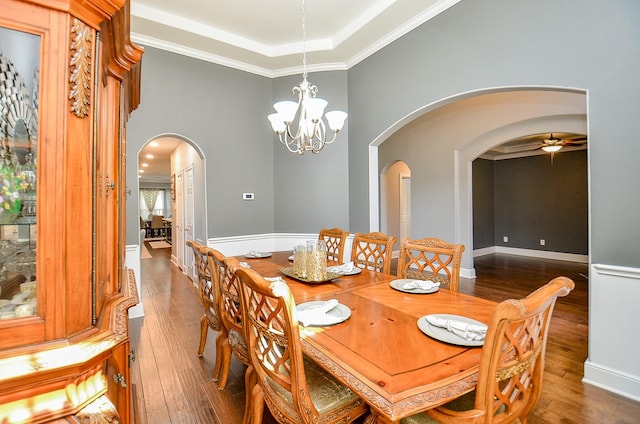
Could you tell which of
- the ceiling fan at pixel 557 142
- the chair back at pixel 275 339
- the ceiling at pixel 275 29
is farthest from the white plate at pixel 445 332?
the ceiling fan at pixel 557 142

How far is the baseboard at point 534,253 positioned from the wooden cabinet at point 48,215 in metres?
8.05

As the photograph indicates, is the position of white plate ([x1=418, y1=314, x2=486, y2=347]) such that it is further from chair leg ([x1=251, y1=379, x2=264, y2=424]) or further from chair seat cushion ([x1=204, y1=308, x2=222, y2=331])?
chair seat cushion ([x1=204, y1=308, x2=222, y2=331])

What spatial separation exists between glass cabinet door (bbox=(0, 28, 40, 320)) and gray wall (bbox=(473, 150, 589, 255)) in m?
7.99

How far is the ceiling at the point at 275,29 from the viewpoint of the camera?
10.6ft

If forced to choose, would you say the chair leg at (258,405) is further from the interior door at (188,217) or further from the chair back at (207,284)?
the interior door at (188,217)

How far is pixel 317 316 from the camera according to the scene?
1.39 meters

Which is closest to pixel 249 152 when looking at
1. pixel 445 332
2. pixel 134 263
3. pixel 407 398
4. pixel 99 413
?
pixel 134 263

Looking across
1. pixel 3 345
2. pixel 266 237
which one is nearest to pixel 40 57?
pixel 3 345

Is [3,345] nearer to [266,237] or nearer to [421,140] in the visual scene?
[266,237]

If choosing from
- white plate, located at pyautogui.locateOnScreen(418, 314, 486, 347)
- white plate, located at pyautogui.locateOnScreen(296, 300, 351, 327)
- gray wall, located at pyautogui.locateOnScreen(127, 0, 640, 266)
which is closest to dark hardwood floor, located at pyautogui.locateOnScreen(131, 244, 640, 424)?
white plate, located at pyautogui.locateOnScreen(296, 300, 351, 327)

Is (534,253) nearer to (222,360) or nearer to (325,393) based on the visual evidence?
(222,360)

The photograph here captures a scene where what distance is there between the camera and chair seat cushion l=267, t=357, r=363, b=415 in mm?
1224

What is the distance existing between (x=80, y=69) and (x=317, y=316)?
4.06 ft

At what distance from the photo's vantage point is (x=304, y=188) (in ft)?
14.5
